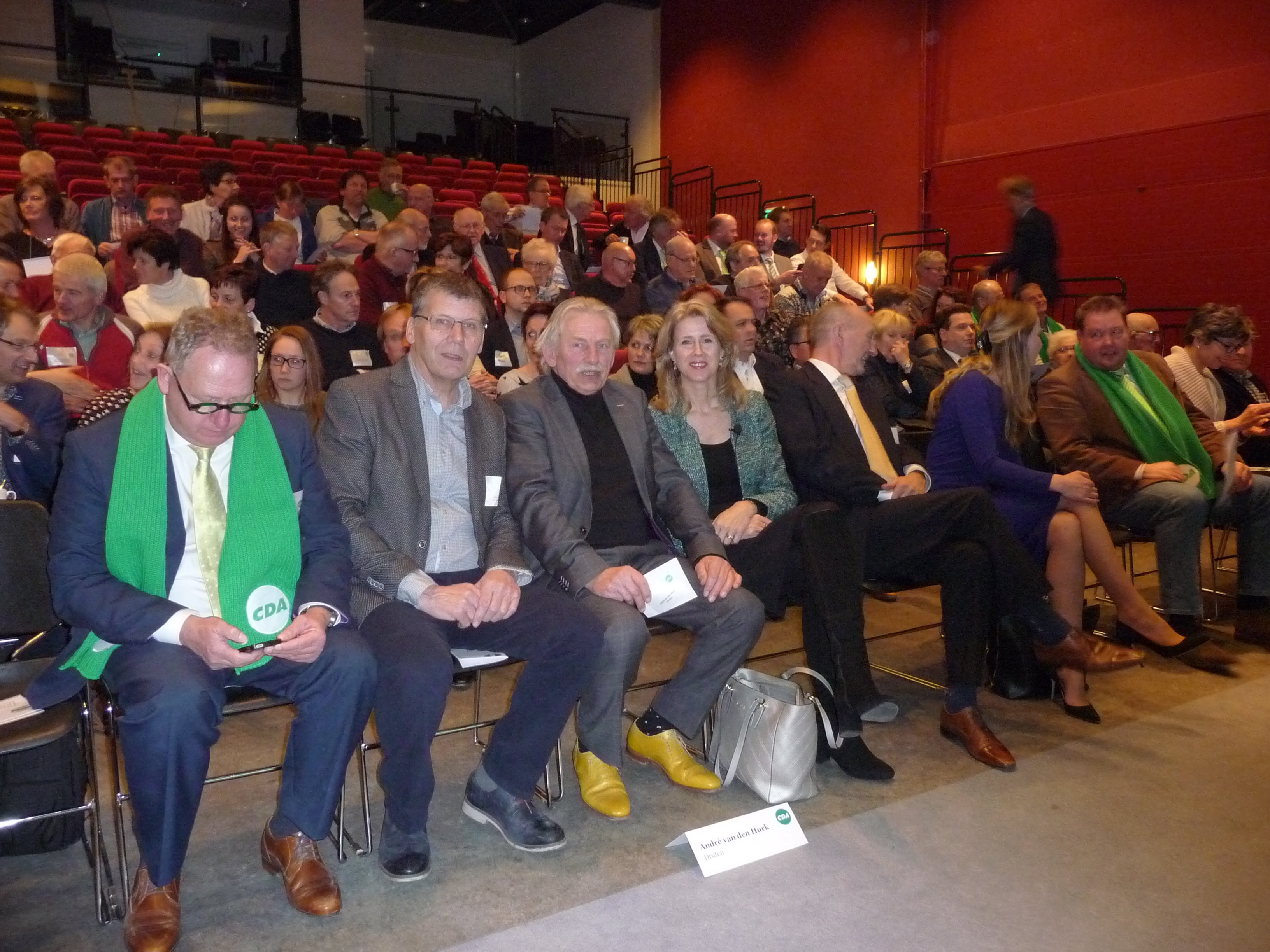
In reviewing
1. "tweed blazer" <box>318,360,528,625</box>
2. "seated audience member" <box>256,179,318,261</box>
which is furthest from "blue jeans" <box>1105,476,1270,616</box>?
"seated audience member" <box>256,179,318,261</box>

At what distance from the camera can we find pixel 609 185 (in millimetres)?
14172

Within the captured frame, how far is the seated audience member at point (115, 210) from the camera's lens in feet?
20.1

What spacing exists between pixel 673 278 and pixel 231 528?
4.63m

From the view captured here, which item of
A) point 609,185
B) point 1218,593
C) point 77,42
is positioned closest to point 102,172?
point 77,42

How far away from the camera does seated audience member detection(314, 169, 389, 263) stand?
6773 mm

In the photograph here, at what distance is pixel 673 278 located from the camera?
21.1 ft

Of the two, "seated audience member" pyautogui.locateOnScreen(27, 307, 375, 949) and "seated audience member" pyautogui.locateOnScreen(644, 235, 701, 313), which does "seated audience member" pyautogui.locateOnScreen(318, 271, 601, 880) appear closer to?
"seated audience member" pyautogui.locateOnScreen(27, 307, 375, 949)

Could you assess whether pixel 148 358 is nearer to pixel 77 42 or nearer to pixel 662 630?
pixel 662 630

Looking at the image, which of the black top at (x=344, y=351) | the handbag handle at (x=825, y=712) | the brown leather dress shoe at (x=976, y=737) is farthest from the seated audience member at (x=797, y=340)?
the handbag handle at (x=825, y=712)

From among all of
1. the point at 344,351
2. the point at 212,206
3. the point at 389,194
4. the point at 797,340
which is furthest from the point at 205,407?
A: the point at 389,194

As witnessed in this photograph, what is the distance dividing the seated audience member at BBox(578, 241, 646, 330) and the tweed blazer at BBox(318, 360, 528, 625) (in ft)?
11.6

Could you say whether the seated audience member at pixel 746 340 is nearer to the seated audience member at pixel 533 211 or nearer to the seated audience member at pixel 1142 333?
the seated audience member at pixel 1142 333

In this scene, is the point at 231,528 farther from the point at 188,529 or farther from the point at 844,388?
the point at 844,388

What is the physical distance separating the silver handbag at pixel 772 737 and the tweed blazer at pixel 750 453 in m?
0.61
